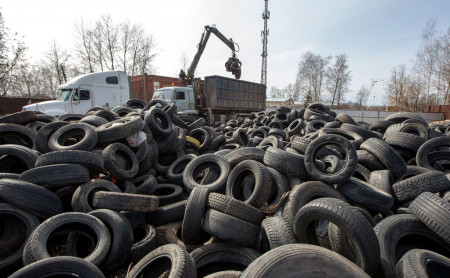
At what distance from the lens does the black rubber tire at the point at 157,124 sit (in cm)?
590

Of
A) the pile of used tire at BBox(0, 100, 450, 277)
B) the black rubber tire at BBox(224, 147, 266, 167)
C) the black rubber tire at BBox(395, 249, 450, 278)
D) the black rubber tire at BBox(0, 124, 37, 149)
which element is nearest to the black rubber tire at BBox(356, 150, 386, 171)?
the pile of used tire at BBox(0, 100, 450, 277)

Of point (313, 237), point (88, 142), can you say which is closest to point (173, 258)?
point (313, 237)

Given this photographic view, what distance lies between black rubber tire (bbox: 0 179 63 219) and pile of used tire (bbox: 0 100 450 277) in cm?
1

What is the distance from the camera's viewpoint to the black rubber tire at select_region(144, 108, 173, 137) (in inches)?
232

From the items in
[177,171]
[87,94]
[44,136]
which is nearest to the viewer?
[44,136]

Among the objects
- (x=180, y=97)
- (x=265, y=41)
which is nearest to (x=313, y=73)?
(x=265, y=41)

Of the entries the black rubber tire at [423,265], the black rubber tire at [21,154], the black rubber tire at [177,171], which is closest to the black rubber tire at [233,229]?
the black rubber tire at [423,265]

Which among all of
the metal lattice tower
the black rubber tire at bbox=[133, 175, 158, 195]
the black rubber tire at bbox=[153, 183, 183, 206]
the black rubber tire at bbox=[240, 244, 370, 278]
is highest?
the metal lattice tower

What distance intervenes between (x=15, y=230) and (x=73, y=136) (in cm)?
239

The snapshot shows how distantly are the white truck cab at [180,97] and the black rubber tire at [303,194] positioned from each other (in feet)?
38.5

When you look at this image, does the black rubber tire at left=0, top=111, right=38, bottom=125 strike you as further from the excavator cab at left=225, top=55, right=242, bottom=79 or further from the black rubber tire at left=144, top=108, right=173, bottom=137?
the excavator cab at left=225, top=55, right=242, bottom=79

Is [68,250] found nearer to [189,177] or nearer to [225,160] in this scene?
[189,177]

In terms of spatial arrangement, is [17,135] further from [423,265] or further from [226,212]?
[423,265]

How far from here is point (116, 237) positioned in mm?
2754
